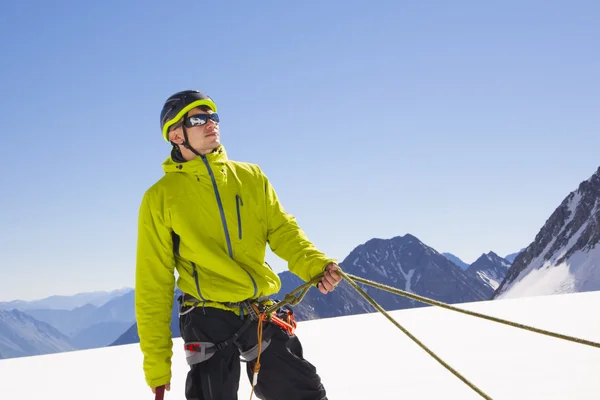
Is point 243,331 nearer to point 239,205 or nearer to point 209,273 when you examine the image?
point 209,273

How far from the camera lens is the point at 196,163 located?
11.2 feet

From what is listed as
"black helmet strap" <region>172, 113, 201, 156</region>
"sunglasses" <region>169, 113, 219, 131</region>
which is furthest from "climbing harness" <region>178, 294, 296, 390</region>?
"sunglasses" <region>169, 113, 219, 131</region>

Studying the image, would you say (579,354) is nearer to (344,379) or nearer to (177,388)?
(344,379)

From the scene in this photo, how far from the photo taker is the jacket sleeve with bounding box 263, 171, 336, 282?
134 inches

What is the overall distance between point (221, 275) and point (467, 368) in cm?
453

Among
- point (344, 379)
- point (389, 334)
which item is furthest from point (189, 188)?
point (389, 334)

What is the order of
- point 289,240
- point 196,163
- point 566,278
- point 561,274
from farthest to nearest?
point 561,274
point 566,278
point 289,240
point 196,163

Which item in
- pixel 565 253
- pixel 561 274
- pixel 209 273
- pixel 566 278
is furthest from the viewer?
pixel 565 253

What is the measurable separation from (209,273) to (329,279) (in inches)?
29.6

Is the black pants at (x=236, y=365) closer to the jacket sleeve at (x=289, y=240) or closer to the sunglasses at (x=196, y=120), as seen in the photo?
the jacket sleeve at (x=289, y=240)

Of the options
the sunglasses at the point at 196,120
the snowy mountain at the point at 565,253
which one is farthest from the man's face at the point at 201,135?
the snowy mountain at the point at 565,253

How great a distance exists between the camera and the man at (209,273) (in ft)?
10.5

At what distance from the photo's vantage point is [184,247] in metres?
3.32

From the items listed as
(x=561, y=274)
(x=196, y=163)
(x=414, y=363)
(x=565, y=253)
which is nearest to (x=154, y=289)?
(x=196, y=163)
